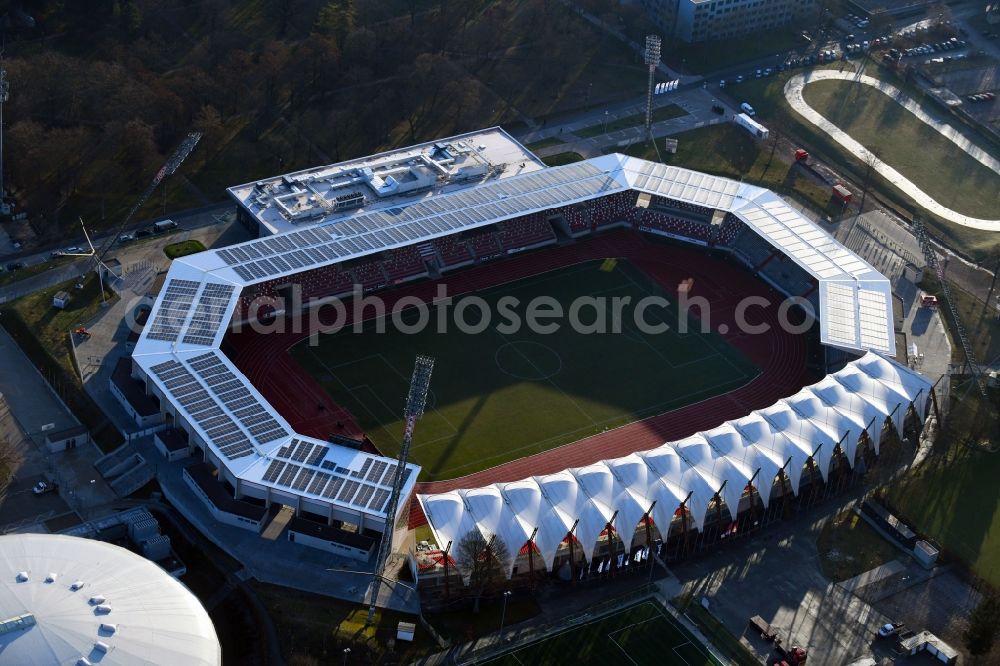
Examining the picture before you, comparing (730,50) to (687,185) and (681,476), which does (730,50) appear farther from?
(681,476)

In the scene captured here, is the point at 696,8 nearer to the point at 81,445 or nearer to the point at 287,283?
the point at 287,283

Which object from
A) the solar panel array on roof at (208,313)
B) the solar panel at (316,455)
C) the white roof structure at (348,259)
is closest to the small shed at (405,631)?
the white roof structure at (348,259)

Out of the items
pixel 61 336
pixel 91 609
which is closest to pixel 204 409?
pixel 61 336

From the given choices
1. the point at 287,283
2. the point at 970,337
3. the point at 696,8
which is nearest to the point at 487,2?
the point at 696,8

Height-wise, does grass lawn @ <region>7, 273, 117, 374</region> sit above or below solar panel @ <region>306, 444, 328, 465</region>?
below

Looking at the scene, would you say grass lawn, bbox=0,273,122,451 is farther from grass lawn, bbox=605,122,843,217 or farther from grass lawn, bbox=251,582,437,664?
grass lawn, bbox=605,122,843,217

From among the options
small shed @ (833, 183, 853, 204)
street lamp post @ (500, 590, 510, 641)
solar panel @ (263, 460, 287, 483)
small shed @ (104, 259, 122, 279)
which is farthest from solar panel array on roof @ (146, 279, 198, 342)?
small shed @ (833, 183, 853, 204)
